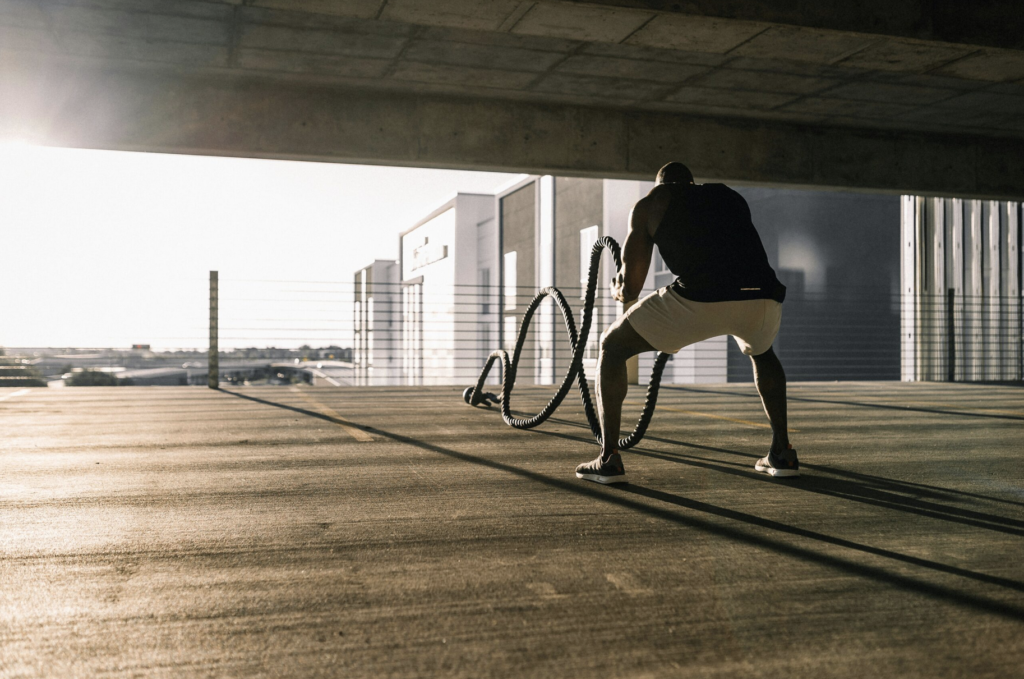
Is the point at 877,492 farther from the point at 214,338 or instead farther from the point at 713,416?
the point at 214,338

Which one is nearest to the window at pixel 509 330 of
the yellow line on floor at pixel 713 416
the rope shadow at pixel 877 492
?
the yellow line on floor at pixel 713 416

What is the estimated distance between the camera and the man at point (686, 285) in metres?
3.97

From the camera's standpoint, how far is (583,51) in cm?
860

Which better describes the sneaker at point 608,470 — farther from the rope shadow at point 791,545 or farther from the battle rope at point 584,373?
the battle rope at point 584,373

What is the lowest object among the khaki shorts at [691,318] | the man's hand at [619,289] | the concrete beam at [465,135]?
the khaki shorts at [691,318]

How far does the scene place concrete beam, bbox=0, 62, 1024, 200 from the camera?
9.17 m

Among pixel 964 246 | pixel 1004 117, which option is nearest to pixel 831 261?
pixel 964 246

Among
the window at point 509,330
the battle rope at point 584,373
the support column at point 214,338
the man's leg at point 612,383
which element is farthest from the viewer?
the window at point 509,330

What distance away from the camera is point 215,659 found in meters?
1.85

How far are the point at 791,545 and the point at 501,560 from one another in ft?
3.50

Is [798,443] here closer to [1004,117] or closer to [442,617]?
[442,617]

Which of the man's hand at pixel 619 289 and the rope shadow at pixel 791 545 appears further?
the man's hand at pixel 619 289

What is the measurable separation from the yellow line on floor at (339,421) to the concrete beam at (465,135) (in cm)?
307

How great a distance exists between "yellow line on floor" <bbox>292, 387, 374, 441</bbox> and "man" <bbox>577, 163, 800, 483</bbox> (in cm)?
233
